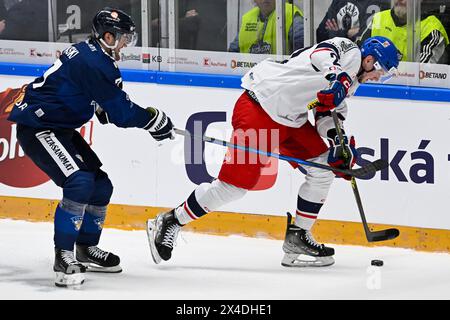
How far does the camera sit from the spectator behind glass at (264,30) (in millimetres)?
6914

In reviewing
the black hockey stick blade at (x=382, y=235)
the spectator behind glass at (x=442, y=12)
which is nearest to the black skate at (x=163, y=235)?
the black hockey stick blade at (x=382, y=235)

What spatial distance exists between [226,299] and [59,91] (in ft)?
3.81

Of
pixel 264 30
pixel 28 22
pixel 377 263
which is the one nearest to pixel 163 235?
pixel 377 263

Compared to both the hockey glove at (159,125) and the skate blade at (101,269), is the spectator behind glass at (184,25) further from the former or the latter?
the skate blade at (101,269)

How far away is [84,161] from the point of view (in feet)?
19.3

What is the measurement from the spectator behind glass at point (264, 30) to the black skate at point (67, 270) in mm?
1861

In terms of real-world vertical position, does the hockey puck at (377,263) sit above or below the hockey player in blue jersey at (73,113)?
below

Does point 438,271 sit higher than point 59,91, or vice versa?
point 59,91

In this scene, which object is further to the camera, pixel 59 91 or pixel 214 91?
pixel 214 91

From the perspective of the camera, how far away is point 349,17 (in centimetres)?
674
